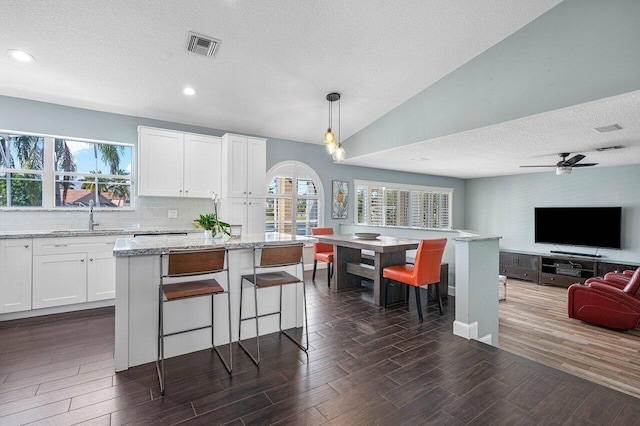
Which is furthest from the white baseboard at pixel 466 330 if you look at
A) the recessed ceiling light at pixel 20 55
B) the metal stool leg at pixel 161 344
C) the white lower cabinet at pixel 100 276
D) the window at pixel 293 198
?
the recessed ceiling light at pixel 20 55

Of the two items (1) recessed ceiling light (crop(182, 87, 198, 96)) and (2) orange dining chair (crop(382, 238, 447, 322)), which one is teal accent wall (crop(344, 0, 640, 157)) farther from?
(1) recessed ceiling light (crop(182, 87, 198, 96))

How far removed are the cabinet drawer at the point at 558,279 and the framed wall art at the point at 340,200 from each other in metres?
4.28

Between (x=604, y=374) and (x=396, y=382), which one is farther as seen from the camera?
(x=604, y=374)

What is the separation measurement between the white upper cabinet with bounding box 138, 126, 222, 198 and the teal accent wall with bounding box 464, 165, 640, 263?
285 inches

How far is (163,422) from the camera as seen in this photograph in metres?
1.78

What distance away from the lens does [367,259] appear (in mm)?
5160

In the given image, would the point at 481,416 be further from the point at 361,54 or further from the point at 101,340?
the point at 361,54

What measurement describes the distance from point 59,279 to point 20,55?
7.86 ft

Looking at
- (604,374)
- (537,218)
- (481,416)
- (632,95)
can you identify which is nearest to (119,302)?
(481,416)

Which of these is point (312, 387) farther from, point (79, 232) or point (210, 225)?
point (79, 232)

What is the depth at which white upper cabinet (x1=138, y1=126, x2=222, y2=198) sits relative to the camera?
4.27 meters

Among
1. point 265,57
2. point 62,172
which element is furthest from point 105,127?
point 265,57

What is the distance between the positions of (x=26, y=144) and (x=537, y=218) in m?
9.47

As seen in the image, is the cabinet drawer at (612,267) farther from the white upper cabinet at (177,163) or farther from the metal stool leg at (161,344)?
the metal stool leg at (161,344)
